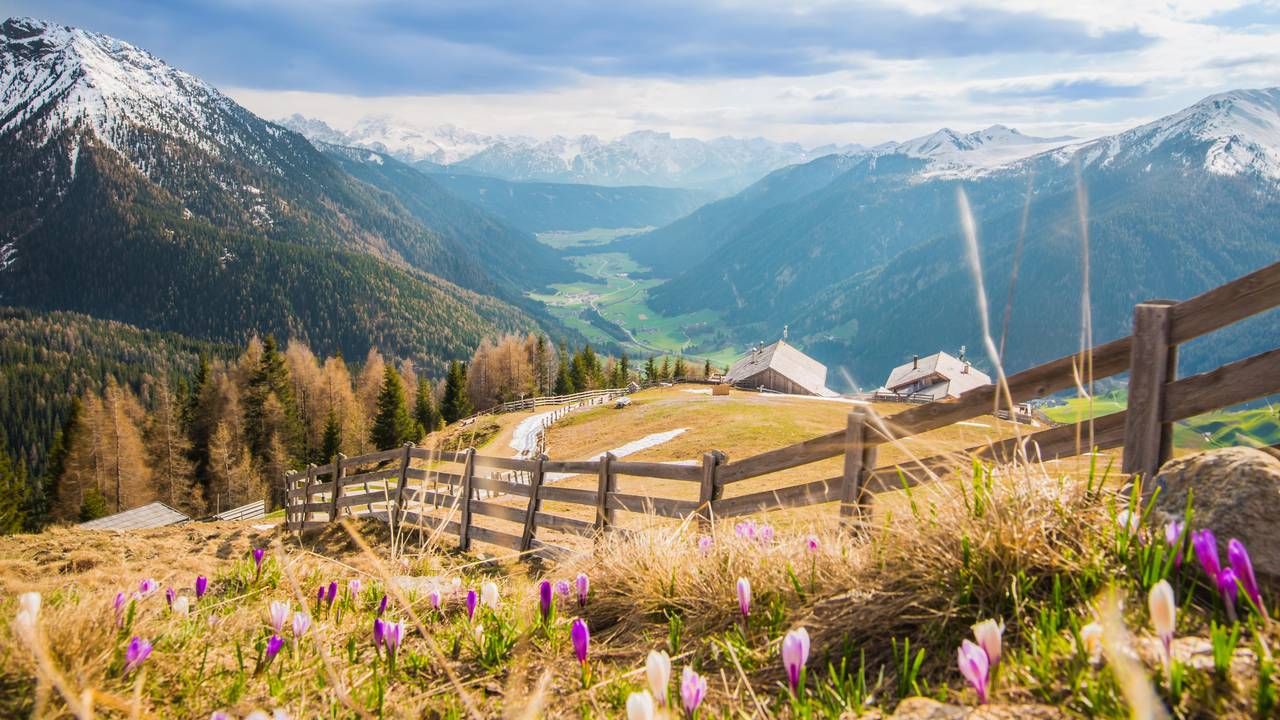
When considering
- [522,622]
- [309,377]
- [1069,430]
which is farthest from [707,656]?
[309,377]

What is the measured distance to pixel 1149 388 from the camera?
3875mm

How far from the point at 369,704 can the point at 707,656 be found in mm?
1353

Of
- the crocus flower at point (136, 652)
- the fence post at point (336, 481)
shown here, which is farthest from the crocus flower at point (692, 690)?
the fence post at point (336, 481)

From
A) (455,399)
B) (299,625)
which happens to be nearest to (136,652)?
(299,625)

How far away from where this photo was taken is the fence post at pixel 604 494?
7859mm

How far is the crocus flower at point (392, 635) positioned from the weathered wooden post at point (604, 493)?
4.76m

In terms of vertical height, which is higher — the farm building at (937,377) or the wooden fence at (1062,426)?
the wooden fence at (1062,426)

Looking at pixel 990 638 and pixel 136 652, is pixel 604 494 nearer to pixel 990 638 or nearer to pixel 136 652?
pixel 136 652

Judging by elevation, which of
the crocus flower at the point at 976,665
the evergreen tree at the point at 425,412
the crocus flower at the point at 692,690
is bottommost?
the evergreen tree at the point at 425,412

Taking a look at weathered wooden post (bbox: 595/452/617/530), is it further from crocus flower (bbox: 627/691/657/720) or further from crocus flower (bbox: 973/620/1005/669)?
crocus flower (bbox: 627/691/657/720)

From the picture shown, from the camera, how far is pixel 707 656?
2.92 m

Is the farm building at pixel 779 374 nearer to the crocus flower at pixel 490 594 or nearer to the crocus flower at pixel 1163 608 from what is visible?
→ the crocus flower at pixel 490 594

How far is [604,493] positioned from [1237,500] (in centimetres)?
619

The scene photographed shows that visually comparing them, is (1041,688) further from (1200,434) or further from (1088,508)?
(1200,434)
